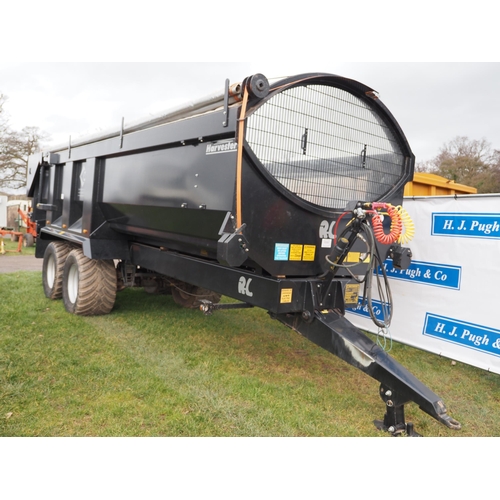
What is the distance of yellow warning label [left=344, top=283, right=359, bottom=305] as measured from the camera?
360cm

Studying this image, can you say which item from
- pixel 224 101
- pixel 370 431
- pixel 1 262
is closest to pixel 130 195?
pixel 224 101

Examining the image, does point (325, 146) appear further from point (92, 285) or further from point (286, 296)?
point (92, 285)

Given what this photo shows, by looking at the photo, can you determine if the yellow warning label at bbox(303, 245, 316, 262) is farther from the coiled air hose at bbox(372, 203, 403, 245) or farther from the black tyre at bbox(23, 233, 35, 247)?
the black tyre at bbox(23, 233, 35, 247)

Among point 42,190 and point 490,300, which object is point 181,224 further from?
point 42,190

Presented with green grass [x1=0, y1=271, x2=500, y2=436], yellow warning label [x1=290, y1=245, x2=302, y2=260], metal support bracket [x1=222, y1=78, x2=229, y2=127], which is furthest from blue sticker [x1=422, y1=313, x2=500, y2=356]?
metal support bracket [x1=222, y1=78, x2=229, y2=127]

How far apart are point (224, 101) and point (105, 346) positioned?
284 centimetres

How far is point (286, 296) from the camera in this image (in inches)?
129

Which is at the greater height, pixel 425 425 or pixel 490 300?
pixel 490 300

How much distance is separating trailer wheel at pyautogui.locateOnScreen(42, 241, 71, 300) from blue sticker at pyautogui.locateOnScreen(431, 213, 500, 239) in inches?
195

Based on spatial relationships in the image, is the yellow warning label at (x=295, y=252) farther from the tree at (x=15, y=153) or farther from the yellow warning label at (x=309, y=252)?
the tree at (x=15, y=153)

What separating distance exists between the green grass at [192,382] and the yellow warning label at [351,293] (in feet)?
2.56

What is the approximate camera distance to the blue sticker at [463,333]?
14.3 ft

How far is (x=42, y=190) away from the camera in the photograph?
7422 mm

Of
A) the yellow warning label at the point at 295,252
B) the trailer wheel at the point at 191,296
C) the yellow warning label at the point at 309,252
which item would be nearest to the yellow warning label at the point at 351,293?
the yellow warning label at the point at 309,252
